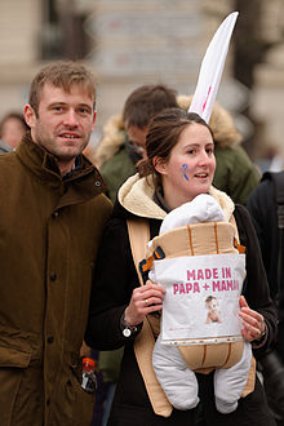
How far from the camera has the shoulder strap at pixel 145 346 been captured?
4089 mm

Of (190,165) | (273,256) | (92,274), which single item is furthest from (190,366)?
(273,256)

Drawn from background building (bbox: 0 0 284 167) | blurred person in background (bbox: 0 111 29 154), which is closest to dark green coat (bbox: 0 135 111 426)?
background building (bbox: 0 0 284 167)

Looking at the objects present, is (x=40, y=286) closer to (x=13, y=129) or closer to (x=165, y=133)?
(x=165, y=133)

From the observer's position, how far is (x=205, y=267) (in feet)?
13.0

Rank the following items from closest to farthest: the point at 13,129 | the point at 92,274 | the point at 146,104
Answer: the point at 92,274 < the point at 146,104 < the point at 13,129

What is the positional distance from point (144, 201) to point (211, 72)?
0.68 m

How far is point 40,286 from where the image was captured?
13.8ft

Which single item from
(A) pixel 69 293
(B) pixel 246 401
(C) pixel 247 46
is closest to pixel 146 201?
(A) pixel 69 293

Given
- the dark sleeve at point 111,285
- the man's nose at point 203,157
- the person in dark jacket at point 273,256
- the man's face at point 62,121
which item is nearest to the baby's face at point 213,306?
the dark sleeve at point 111,285

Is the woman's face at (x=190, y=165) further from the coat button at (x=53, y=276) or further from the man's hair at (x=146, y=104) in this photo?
the man's hair at (x=146, y=104)

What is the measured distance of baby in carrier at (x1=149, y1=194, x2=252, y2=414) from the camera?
398cm

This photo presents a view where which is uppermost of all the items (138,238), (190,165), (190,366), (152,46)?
(152,46)

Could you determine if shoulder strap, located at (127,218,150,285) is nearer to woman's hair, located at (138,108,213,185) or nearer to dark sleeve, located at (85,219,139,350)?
dark sleeve, located at (85,219,139,350)

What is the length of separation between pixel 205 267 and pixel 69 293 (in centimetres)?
58
